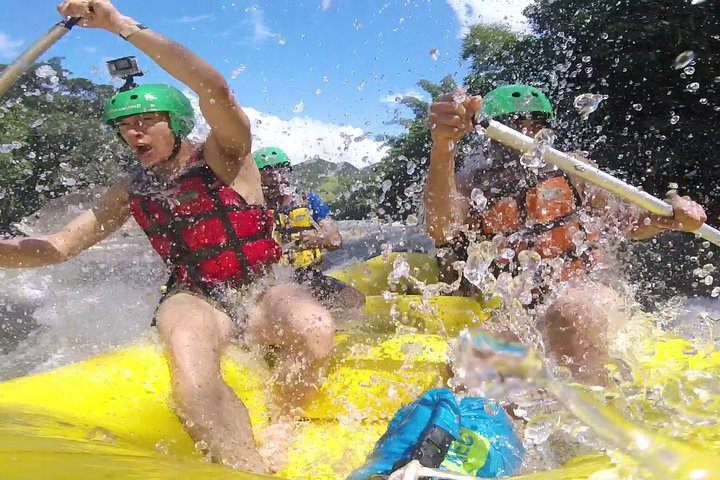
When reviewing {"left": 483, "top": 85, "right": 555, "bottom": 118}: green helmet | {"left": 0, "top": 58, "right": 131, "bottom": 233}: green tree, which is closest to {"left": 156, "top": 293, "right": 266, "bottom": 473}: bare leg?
{"left": 483, "top": 85, "right": 555, "bottom": 118}: green helmet

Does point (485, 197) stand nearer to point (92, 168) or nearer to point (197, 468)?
point (197, 468)

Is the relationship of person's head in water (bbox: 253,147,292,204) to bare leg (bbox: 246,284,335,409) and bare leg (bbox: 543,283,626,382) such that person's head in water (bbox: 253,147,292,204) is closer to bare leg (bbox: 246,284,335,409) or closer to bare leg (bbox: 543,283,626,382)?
bare leg (bbox: 246,284,335,409)

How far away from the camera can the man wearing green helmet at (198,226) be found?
224 cm

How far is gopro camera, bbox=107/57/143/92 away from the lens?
103 inches

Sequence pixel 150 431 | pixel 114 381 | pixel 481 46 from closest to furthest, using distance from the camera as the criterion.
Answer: pixel 150 431 < pixel 114 381 < pixel 481 46

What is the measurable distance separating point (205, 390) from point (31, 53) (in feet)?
4.63

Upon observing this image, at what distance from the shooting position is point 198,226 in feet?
8.07

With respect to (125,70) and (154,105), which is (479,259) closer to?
(154,105)

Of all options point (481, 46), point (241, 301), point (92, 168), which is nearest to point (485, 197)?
point (241, 301)

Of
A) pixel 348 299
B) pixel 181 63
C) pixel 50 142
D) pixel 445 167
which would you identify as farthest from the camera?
pixel 50 142

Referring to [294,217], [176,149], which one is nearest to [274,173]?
[294,217]

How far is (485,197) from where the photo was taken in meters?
2.85

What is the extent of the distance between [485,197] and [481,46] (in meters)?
17.1

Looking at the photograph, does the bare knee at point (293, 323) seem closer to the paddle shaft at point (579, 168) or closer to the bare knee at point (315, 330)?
the bare knee at point (315, 330)
